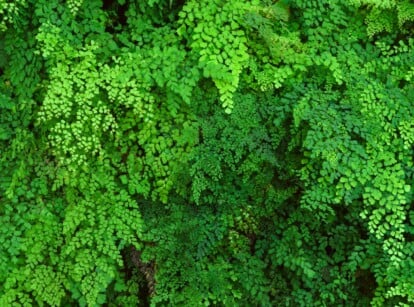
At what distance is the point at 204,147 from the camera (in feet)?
11.1

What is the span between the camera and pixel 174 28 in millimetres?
3369

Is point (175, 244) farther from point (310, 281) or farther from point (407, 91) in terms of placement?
point (407, 91)

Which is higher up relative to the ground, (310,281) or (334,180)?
(334,180)

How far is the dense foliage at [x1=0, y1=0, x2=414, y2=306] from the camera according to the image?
3189mm

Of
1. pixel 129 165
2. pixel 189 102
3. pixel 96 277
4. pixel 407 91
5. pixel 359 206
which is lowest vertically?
pixel 96 277

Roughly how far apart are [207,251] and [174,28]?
1.39 metres

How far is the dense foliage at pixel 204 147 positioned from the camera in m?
3.19

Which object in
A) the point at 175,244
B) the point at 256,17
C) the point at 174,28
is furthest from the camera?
the point at 175,244

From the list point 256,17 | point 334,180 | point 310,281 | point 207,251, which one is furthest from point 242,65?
point 310,281

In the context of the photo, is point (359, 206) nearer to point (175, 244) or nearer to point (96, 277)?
point (175, 244)

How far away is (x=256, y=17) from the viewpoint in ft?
10.4

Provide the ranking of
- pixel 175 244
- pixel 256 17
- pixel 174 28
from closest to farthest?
1. pixel 256 17
2. pixel 174 28
3. pixel 175 244

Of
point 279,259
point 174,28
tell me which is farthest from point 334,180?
point 174,28

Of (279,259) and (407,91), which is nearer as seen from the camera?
(407,91)
